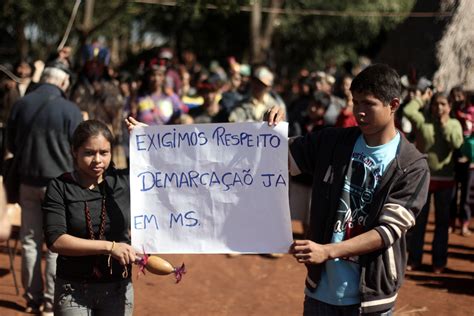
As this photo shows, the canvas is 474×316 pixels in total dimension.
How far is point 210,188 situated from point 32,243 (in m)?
3.34

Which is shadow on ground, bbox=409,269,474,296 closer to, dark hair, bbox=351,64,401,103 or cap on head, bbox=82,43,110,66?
dark hair, bbox=351,64,401,103

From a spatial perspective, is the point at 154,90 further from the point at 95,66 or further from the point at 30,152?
the point at 30,152

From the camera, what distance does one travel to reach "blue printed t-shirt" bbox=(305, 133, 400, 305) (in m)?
3.78

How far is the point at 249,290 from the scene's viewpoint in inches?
313

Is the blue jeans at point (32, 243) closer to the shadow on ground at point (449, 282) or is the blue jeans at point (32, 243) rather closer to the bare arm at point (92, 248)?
the bare arm at point (92, 248)

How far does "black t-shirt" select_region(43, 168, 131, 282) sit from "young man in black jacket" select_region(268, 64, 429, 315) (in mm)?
1087

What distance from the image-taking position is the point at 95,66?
10.8 metres

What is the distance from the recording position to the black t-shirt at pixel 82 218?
13.8 ft

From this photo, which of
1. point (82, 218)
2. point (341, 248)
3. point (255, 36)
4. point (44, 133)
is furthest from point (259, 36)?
point (341, 248)

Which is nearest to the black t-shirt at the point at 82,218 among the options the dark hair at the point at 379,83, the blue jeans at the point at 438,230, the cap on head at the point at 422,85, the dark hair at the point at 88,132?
the dark hair at the point at 88,132

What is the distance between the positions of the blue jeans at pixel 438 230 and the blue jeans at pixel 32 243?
13.4ft

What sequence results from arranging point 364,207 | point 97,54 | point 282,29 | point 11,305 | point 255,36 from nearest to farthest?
point 364,207 → point 11,305 → point 97,54 → point 255,36 → point 282,29

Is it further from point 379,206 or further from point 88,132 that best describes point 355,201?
point 88,132

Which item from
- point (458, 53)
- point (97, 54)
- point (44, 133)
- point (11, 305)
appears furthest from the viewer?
point (458, 53)
